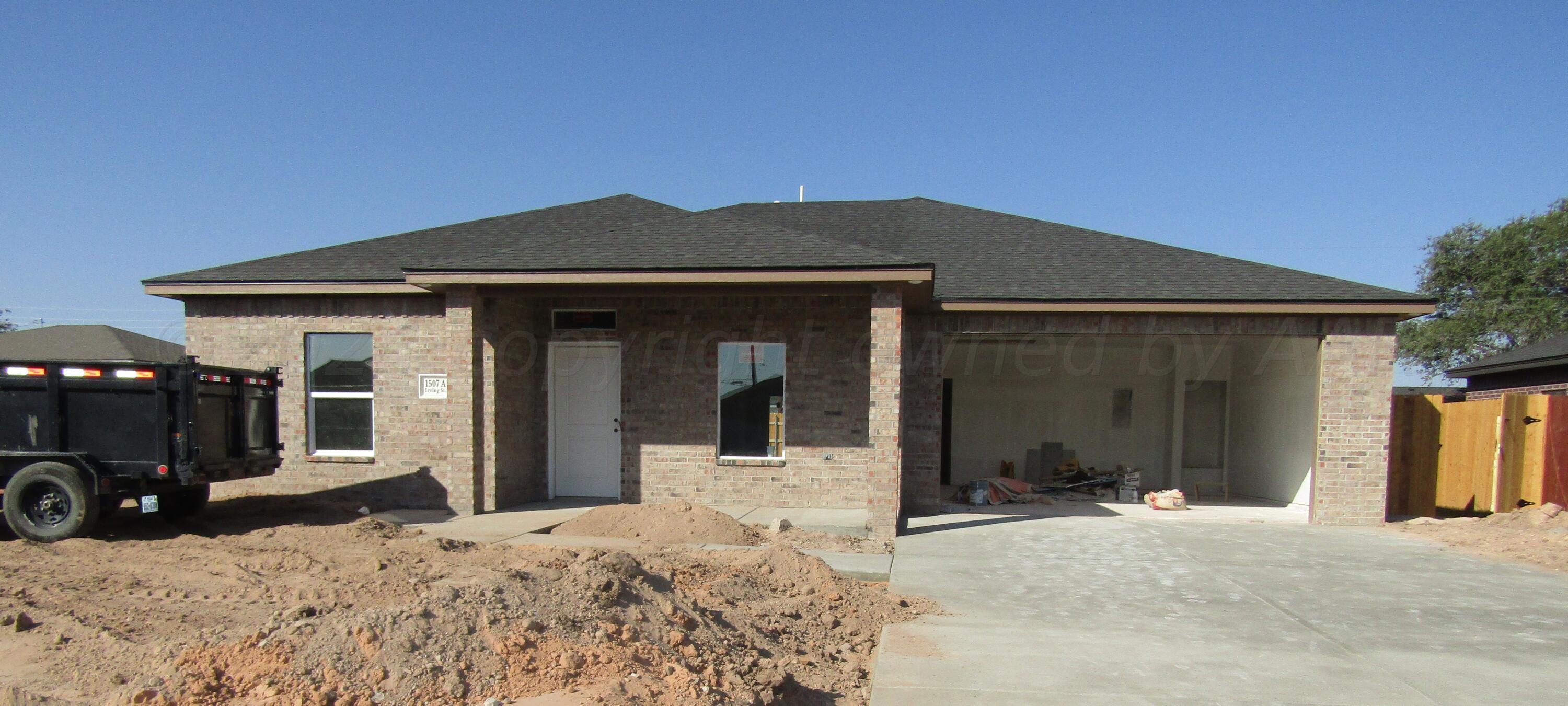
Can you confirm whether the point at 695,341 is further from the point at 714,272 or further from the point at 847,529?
the point at 847,529

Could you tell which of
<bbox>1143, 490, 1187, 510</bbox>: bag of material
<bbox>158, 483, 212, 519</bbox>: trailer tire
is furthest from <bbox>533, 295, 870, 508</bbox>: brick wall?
<bbox>1143, 490, 1187, 510</bbox>: bag of material

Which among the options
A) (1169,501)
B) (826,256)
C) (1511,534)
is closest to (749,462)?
(826,256)

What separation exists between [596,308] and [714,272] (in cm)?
286

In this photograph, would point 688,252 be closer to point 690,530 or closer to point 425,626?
point 690,530

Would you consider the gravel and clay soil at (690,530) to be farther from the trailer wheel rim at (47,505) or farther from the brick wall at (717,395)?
the trailer wheel rim at (47,505)

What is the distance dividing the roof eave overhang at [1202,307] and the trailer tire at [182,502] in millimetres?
9344

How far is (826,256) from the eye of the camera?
9672mm

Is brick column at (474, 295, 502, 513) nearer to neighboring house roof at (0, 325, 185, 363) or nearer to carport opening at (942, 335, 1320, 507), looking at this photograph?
carport opening at (942, 335, 1320, 507)

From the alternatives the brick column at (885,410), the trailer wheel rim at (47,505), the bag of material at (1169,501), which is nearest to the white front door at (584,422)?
the brick column at (885,410)

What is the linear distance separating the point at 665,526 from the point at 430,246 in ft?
21.9

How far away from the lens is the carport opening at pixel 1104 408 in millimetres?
14820

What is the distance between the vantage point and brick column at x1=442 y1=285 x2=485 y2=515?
10.3 metres

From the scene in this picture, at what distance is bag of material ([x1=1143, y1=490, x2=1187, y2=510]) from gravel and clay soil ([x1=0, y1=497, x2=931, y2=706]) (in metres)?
7.29

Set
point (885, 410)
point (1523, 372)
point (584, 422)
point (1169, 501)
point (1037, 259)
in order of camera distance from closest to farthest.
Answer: point (885, 410) < point (584, 422) < point (1169, 501) < point (1037, 259) < point (1523, 372)
